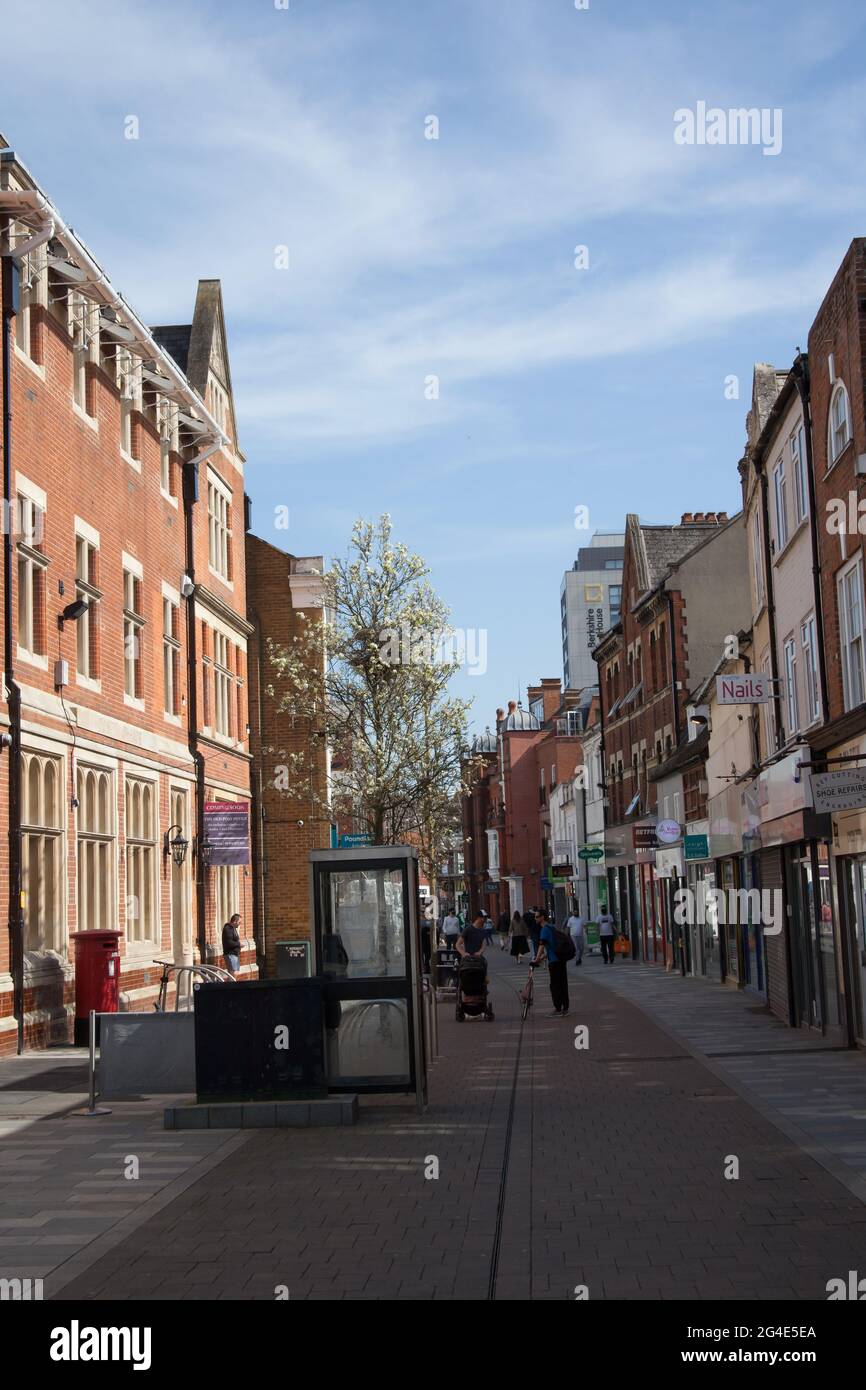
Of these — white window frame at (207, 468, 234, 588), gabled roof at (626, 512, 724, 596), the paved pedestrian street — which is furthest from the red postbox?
gabled roof at (626, 512, 724, 596)

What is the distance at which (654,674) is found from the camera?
48.7 metres

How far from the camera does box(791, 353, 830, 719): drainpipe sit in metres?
19.3

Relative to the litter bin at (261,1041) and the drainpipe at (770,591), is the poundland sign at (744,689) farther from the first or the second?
the litter bin at (261,1041)

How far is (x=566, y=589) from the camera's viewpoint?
120 meters

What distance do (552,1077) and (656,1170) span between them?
20.2 feet

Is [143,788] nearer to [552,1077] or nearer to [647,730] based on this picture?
[552,1077]

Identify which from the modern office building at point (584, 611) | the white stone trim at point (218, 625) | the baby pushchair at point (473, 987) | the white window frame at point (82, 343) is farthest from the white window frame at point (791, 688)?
the modern office building at point (584, 611)

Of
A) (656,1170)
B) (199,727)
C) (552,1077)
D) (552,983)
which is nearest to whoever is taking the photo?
(656,1170)

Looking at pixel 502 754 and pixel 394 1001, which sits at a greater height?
pixel 502 754

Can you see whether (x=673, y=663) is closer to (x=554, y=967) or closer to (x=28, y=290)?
(x=554, y=967)

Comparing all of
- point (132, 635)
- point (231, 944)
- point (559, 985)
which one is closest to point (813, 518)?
point (559, 985)

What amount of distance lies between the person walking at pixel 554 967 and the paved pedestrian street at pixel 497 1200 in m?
8.69

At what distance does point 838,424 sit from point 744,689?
588 cm
